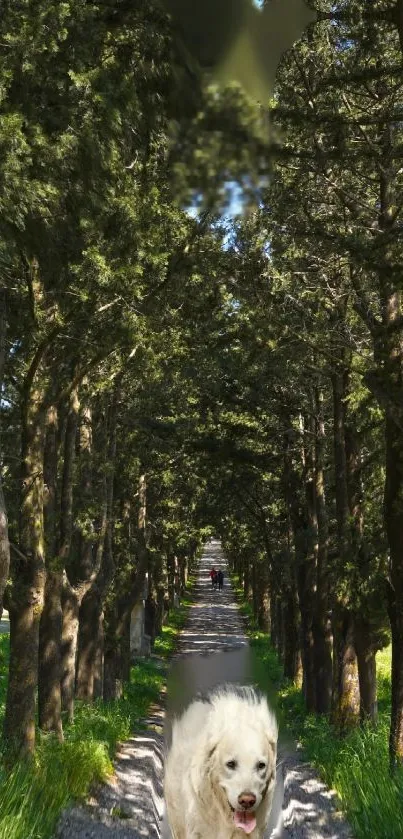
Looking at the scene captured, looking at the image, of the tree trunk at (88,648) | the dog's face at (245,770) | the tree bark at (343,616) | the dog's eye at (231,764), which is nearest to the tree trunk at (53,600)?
the tree bark at (343,616)

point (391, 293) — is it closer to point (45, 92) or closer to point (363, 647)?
point (45, 92)

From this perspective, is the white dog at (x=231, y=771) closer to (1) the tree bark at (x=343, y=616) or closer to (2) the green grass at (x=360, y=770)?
(2) the green grass at (x=360, y=770)

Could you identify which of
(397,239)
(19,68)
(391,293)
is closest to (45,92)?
(19,68)

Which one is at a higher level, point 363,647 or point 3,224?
point 3,224

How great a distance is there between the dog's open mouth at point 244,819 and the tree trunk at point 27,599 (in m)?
7.31

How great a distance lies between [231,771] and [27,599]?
774cm

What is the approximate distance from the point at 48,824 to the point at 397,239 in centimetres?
635

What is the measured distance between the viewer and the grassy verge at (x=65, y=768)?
7.30 m

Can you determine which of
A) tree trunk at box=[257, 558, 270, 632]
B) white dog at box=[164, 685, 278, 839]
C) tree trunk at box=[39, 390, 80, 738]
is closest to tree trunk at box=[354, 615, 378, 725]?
tree trunk at box=[39, 390, 80, 738]

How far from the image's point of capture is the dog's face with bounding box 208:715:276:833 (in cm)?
415

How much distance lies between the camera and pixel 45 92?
6.76 metres

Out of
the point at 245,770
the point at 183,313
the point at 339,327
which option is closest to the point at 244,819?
the point at 245,770

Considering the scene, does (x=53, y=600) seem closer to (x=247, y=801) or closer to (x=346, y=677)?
(x=346, y=677)

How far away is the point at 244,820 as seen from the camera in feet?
13.6
